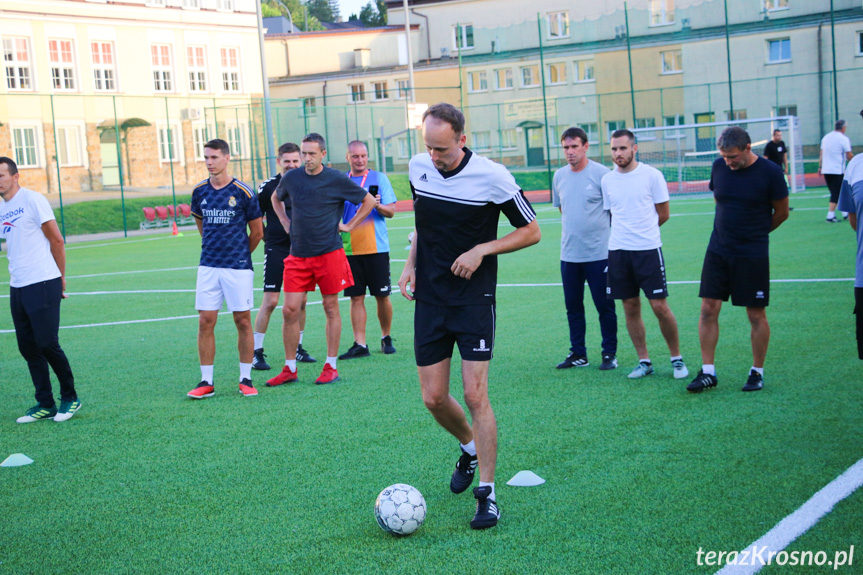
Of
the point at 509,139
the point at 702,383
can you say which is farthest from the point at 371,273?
the point at 509,139

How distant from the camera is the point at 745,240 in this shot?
277 inches

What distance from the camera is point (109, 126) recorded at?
110ft

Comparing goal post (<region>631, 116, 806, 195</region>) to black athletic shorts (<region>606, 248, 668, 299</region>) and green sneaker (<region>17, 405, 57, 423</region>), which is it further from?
green sneaker (<region>17, 405, 57, 423</region>)

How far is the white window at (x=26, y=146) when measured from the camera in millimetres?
29656

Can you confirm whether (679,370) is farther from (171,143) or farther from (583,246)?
(171,143)

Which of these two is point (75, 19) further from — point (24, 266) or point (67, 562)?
point (67, 562)

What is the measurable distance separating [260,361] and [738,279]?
4829 mm

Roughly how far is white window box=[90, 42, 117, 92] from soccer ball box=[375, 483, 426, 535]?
44.6m

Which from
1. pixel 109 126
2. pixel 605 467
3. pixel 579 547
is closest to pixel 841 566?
pixel 579 547

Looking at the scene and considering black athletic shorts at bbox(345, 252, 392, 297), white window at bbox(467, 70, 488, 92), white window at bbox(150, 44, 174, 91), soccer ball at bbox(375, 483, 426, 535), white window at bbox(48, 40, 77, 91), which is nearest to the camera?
soccer ball at bbox(375, 483, 426, 535)

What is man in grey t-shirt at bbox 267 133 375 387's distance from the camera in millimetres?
8156

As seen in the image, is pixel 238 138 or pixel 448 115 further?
pixel 238 138

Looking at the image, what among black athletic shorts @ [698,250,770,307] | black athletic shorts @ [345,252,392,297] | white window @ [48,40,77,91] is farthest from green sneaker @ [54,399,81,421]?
white window @ [48,40,77,91]

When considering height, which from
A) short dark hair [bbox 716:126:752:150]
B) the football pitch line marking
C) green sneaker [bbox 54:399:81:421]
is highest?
short dark hair [bbox 716:126:752:150]
